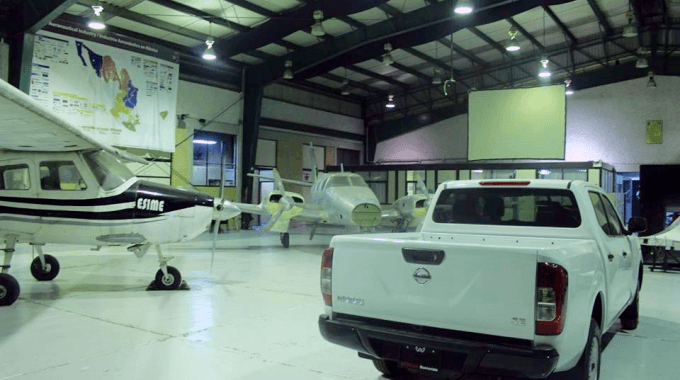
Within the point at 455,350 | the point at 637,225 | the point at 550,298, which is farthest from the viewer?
the point at 637,225

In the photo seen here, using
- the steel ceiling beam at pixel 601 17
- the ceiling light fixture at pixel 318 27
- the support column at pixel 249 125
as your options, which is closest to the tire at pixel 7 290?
the ceiling light fixture at pixel 318 27

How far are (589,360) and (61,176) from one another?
687 centimetres

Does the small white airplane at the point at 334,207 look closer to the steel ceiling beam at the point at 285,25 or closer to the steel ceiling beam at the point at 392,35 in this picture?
the steel ceiling beam at the point at 285,25

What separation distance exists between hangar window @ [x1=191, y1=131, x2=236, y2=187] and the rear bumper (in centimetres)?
1882

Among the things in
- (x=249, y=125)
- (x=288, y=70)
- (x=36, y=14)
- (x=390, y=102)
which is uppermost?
(x=390, y=102)

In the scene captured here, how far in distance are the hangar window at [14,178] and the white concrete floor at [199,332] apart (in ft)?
5.08

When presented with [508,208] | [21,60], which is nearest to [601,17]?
[508,208]

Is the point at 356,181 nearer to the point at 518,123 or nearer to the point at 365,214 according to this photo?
the point at 365,214

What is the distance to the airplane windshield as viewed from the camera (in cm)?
725

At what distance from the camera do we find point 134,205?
7.27 m

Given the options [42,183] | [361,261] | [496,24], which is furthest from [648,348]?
[496,24]

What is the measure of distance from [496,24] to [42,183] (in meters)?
16.5

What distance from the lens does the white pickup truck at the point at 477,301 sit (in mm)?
2828

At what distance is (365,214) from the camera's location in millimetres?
13180
